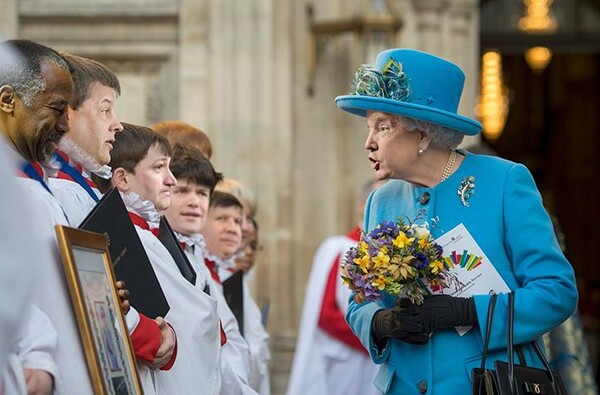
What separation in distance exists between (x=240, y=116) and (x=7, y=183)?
854cm

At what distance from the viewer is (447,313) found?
4.79 meters

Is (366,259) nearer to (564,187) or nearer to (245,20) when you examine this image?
(245,20)

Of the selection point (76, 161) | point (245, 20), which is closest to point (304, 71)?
point (245, 20)

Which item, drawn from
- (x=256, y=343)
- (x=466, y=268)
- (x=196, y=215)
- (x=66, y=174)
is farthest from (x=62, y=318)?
(x=256, y=343)

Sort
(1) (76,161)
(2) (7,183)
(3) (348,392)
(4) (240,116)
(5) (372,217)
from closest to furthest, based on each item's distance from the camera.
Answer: (2) (7,183), (1) (76,161), (5) (372,217), (3) (348,392), (4) (240,116)

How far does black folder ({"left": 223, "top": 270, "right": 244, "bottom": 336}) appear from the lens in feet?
22.3

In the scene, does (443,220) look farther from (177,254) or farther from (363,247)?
(177,254)

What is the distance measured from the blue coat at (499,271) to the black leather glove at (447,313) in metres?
0.04

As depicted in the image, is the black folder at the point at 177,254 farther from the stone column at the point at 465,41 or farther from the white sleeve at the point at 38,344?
the stone column at the point at 465,41

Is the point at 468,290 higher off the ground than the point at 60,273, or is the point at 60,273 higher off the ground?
the point at 60,273

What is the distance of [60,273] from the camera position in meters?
3.76

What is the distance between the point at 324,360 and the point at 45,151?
5424 mm

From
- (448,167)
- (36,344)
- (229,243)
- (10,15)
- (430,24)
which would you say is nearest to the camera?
(36,344)

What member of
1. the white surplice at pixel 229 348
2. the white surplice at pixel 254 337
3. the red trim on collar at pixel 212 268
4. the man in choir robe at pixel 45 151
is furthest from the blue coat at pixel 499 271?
the white surplice at pixel 254 337
